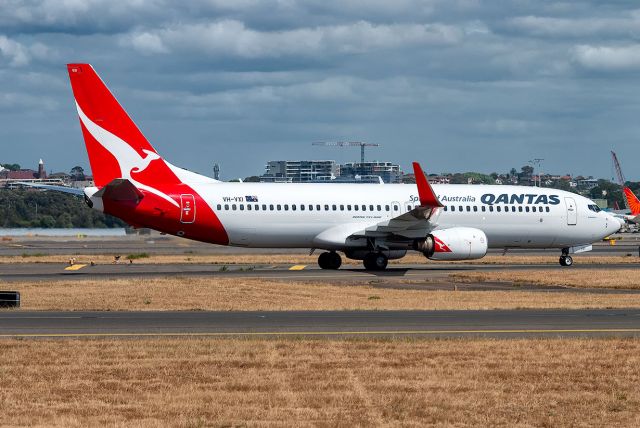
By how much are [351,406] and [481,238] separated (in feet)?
110

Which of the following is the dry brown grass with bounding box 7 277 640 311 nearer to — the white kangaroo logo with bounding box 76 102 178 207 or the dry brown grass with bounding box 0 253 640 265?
the white kangaroo logo with bounding box 76 102 178 207

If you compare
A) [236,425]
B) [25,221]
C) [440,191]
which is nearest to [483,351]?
[236,425]

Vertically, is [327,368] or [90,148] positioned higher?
[90,148]

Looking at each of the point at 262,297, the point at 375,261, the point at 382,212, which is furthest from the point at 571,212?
the point at 262,297

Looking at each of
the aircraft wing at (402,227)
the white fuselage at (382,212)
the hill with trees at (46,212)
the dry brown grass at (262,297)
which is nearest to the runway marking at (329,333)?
the dry brown grass at (262,297)

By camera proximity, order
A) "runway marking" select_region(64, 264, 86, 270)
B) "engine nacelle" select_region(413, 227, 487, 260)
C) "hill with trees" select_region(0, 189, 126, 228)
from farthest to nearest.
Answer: "hill with trees" select_region(0, 189, 126, 228) < "runway marking" select_region(64, 264, 86, 270) < "engine nacelle" select_region(413, 227, 487, 260)

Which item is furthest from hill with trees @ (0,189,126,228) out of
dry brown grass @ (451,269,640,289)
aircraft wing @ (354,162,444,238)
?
dry brown grass @ (451,269,640,289)

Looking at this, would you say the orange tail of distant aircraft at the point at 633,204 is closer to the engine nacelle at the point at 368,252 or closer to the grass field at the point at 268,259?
the grass field at the point at 268,259

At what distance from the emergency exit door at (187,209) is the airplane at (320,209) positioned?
49 millimetres

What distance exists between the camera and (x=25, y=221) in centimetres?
15088

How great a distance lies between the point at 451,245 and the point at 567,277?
5.40 meters

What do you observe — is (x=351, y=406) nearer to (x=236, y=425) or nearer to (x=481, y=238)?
(x=236, y=425)

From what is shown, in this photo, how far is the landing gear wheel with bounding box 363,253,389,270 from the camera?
4819cm

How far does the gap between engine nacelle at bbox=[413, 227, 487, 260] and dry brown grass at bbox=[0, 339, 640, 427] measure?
2495 centimetres
